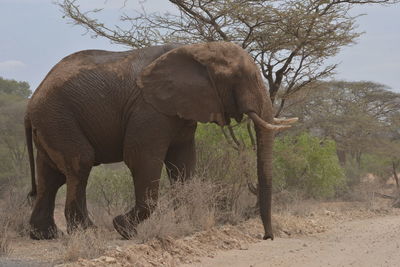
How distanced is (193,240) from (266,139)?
5.67 feet

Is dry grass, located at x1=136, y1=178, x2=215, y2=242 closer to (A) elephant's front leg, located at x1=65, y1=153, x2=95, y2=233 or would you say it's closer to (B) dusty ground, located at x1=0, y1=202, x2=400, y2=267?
(B) dusty ground, located at x1=0, y1=202, x2=400, y2=267

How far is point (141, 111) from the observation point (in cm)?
→ 908

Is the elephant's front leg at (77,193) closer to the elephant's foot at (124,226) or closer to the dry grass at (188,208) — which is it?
the elephant's foot at (124,226)

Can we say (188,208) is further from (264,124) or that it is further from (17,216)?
(17,216)

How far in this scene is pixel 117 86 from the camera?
939cm

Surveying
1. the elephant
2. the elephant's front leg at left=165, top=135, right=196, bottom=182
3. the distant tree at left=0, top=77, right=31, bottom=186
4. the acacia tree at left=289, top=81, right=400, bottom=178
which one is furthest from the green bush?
the distant tree at left=0, top=77, right=31, bottom=186

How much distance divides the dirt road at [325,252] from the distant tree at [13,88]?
24.6 m

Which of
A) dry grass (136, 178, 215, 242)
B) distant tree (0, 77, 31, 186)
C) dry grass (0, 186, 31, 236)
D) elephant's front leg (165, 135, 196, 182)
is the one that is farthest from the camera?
distant tree (0, 77, 31, 186)

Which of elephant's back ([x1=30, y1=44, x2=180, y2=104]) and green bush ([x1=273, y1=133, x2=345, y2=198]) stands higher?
elephant's back ([x1=30, y1=44, x2=180, y2=104])

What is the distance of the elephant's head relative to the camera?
9.07 m

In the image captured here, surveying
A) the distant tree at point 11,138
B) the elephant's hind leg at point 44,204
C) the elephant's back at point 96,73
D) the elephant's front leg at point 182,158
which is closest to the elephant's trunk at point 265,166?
the elephant's front leg at point 182,158

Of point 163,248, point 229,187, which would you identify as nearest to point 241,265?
point 163,248

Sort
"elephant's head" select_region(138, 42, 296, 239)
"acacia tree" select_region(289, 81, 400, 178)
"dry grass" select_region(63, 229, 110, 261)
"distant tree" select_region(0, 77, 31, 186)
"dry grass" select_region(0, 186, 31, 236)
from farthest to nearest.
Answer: "acacia tree" select_region(289, 81, 400, 178), "distant tree" select_region(0, 77, 31, 186), "dry grass" select_region(0, 186, 31, 236), "elephant's head" select_region(138, 42, 296, 239), "dry grass" select_region(63, 229, 110, 261)

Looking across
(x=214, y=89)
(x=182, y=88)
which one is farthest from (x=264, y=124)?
(x=182, y=88)
